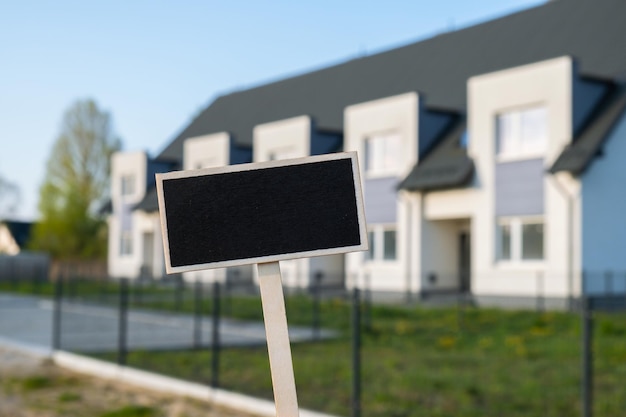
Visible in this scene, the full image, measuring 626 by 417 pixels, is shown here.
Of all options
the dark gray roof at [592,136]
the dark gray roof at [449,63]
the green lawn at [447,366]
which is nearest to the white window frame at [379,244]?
the dark gray roof at [449,63]

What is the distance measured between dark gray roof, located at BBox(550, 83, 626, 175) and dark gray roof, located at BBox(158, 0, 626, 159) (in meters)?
1.73

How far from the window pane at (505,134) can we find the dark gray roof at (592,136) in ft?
6.78

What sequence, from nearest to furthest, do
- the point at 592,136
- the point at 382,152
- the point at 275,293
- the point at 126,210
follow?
1. the point at 275,293
2. the point at 592,136
3. the point at 382,152
4. the point at 126,210

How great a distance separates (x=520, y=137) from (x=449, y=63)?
28.5 feet

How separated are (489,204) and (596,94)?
13.8 feet

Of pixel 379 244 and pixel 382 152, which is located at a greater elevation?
pixel 382 152

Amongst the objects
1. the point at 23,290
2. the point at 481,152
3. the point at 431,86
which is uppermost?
the point at 431,86

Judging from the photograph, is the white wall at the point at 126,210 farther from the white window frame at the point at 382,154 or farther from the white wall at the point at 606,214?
the white wall at the point at 606,214

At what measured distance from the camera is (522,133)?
80.1ft

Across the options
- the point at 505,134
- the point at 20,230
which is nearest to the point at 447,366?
the point at 505,134

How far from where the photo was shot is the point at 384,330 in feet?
53.9

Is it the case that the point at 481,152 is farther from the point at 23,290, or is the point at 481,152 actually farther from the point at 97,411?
the point at 23,290

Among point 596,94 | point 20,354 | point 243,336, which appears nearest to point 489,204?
point 596,94

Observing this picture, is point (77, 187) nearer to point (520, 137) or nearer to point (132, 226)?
point (132, 226)
